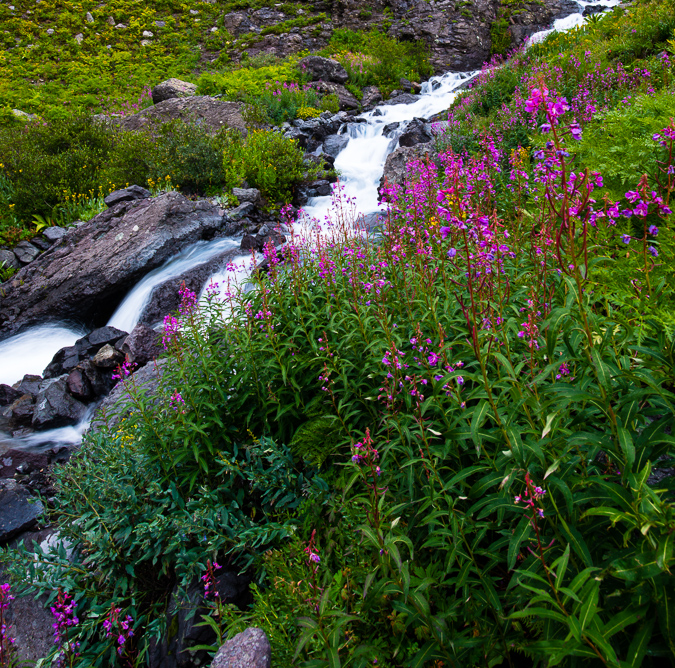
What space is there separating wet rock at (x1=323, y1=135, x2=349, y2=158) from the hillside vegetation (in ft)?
27.1

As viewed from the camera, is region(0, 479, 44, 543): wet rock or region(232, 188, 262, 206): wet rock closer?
region(0, 479, 44, 543): wet rock

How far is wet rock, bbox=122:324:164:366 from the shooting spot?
6656 mm

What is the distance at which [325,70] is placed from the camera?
17.1m

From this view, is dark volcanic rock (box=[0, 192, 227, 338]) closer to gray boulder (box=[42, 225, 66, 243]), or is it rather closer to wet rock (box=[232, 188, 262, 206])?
gray boulder (box=[42, 225, 66, 243])

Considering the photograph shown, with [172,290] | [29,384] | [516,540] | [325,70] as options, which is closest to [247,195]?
[172,290]

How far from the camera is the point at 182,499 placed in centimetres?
314

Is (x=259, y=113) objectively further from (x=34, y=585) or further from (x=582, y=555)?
(x=582, y=555)

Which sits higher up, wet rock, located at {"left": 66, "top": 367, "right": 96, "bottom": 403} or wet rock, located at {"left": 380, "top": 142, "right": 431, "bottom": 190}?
wet rock, located at {"left": 380, "top": 142, "right": 431, "bottom": 190}

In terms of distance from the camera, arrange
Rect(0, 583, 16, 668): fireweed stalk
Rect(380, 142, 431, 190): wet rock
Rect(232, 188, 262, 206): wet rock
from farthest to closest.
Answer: Rect(232, 188, 262, 206): wet rock → Rect(380, 142, 431, 190): wet rock → Rect(0, 583, 16, 668): fireweed stalk

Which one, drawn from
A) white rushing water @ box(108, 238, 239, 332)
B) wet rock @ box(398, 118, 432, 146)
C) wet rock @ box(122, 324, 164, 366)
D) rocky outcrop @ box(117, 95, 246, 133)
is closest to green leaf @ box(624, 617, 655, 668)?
wet rock @ box(122, 324, 164, 366)

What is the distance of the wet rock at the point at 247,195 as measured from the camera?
32.3ft

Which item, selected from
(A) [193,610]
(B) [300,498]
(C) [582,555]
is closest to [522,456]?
(C) [582,555]

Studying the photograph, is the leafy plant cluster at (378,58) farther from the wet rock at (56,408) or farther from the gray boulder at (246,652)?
the gray boulder at (246,652)

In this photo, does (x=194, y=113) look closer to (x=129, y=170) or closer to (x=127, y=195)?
(x=129, y=170)
